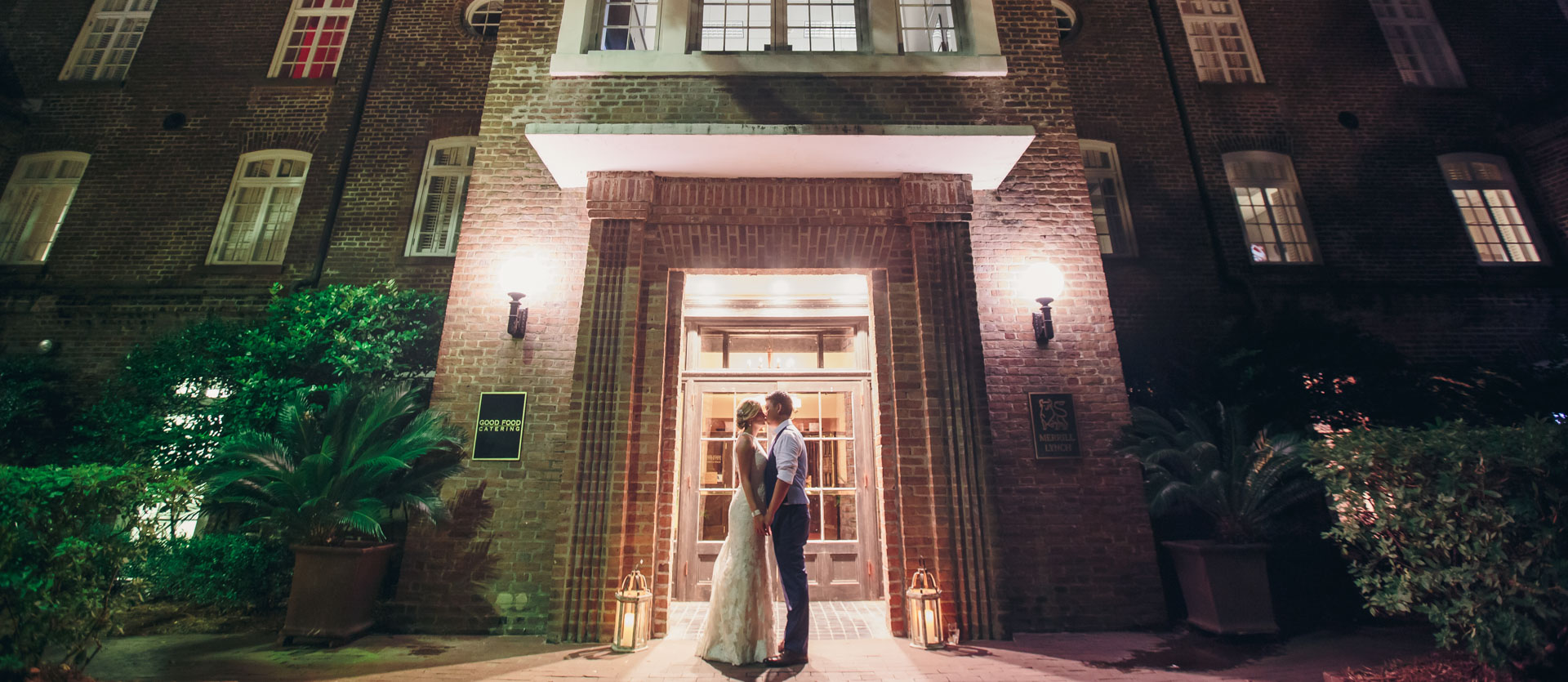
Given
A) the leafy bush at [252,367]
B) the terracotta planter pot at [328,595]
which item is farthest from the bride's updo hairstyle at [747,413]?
the leafy bush at [252,367]

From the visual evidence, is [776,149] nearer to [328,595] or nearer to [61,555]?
[328,595]

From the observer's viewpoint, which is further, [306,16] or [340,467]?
[306,16]

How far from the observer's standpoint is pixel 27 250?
881 cm

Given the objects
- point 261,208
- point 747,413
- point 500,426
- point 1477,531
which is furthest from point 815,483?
point 261,208

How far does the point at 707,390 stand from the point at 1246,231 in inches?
351

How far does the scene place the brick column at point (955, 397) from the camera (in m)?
4.79

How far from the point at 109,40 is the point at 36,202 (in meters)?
3.20

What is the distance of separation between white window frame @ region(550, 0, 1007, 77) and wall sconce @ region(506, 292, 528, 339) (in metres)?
2.39

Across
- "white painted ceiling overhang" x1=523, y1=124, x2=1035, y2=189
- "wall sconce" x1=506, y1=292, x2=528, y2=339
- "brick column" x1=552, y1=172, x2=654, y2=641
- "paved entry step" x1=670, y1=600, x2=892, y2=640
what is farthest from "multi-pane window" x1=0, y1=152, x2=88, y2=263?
"paved entry step" x1=670, y1=600, x2=892, y2=640

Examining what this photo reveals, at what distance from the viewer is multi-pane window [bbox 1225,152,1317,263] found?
8977 millimetres

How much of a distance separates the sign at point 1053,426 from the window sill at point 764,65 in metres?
3.40

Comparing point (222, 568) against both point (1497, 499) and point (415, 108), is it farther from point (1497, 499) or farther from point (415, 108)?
point (1497, 499)

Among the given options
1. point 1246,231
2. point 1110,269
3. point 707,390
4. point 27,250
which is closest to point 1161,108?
point 1246,231

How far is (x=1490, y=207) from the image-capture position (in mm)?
9375
